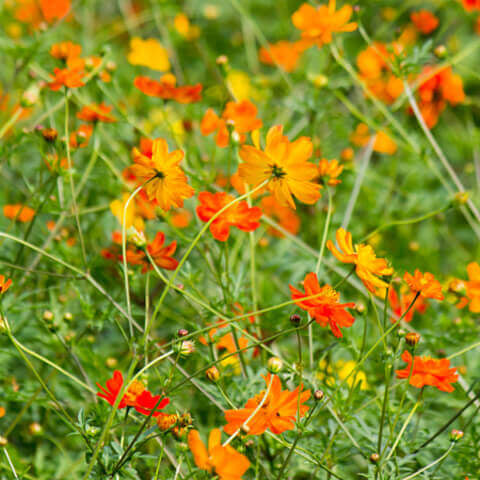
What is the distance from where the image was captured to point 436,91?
53.8 inches

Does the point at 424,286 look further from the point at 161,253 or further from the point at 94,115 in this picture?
the point at 94,115

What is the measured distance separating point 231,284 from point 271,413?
0.35m

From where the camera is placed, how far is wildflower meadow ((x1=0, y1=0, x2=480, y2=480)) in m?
0.72

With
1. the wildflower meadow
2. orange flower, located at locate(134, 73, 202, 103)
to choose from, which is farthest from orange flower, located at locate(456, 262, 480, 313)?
orange flower, located at locate(134, 73, 202, 103)

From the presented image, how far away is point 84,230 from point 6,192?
0.24m

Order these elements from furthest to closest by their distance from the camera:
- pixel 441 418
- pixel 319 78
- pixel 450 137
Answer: pixel 450 137 < pixel 319 78 < pixel 441 418

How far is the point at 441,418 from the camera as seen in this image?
974 mm

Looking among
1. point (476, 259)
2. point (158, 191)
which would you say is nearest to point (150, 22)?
point (476, 259)

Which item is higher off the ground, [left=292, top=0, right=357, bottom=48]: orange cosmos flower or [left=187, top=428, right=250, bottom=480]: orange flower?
[left=292, top=0, right=357, bottom=48]: orange cosmos flower

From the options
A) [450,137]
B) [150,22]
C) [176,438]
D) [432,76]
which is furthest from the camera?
[150,22]

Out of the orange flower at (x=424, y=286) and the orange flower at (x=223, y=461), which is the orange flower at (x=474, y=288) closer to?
the orange flower at (x=424, y=286)

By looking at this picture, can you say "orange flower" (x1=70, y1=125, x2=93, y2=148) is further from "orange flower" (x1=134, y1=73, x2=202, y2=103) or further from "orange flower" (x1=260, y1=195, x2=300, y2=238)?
"orange flower" (x1=260, y1=195, x2=300, y2=238)

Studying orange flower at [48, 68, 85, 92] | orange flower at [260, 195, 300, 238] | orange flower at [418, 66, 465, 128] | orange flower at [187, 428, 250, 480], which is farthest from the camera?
orange flower at [418, 66, 465, 128]

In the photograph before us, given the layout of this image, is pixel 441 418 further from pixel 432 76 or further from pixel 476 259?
pixel 432 76
